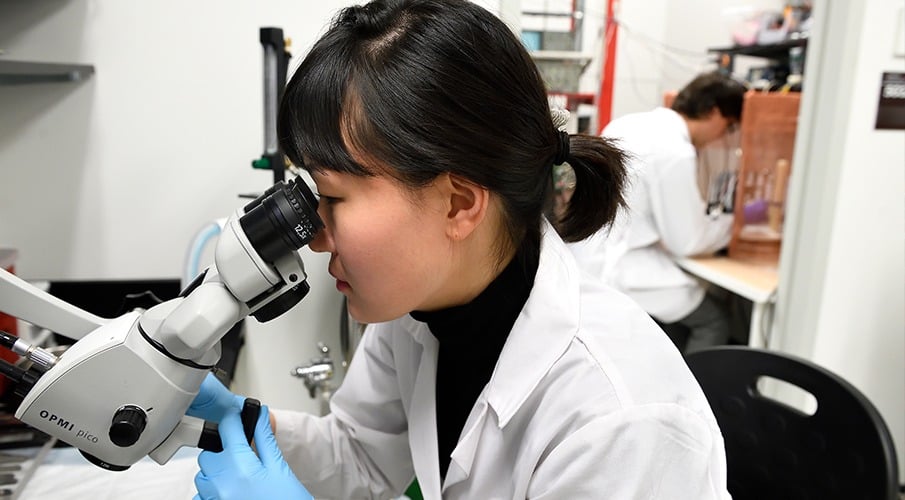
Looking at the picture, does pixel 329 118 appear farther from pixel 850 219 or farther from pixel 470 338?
pixel 850 219

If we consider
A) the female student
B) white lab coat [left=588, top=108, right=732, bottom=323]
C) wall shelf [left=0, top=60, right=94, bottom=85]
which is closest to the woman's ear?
the female student

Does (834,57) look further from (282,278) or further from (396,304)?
(282,278)

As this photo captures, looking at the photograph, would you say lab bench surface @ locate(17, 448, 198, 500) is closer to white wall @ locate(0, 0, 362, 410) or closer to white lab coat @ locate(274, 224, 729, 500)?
white lab coat @ locate(274, 224, 729, 500)

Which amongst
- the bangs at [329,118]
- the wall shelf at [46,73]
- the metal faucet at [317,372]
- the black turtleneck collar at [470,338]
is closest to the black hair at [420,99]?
the bangs at [329,118]

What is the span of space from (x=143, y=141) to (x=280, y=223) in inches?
41.7

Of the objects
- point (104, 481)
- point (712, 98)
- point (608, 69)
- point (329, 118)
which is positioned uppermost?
point (608, 69)

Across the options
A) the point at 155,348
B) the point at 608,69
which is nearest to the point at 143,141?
the point at 155,348

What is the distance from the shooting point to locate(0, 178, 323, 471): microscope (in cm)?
63

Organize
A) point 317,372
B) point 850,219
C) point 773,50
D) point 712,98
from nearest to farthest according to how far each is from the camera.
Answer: point 317,372 < point 850,219 < point 712,98 < point 773,50

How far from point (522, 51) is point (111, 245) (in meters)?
1.26

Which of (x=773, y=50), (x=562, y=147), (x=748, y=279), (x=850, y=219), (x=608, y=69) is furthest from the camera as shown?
(x=608, y=69)

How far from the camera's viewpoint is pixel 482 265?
2.67 feet

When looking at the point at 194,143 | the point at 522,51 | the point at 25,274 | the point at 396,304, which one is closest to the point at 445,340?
the point at 396,304

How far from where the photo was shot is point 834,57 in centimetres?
160
